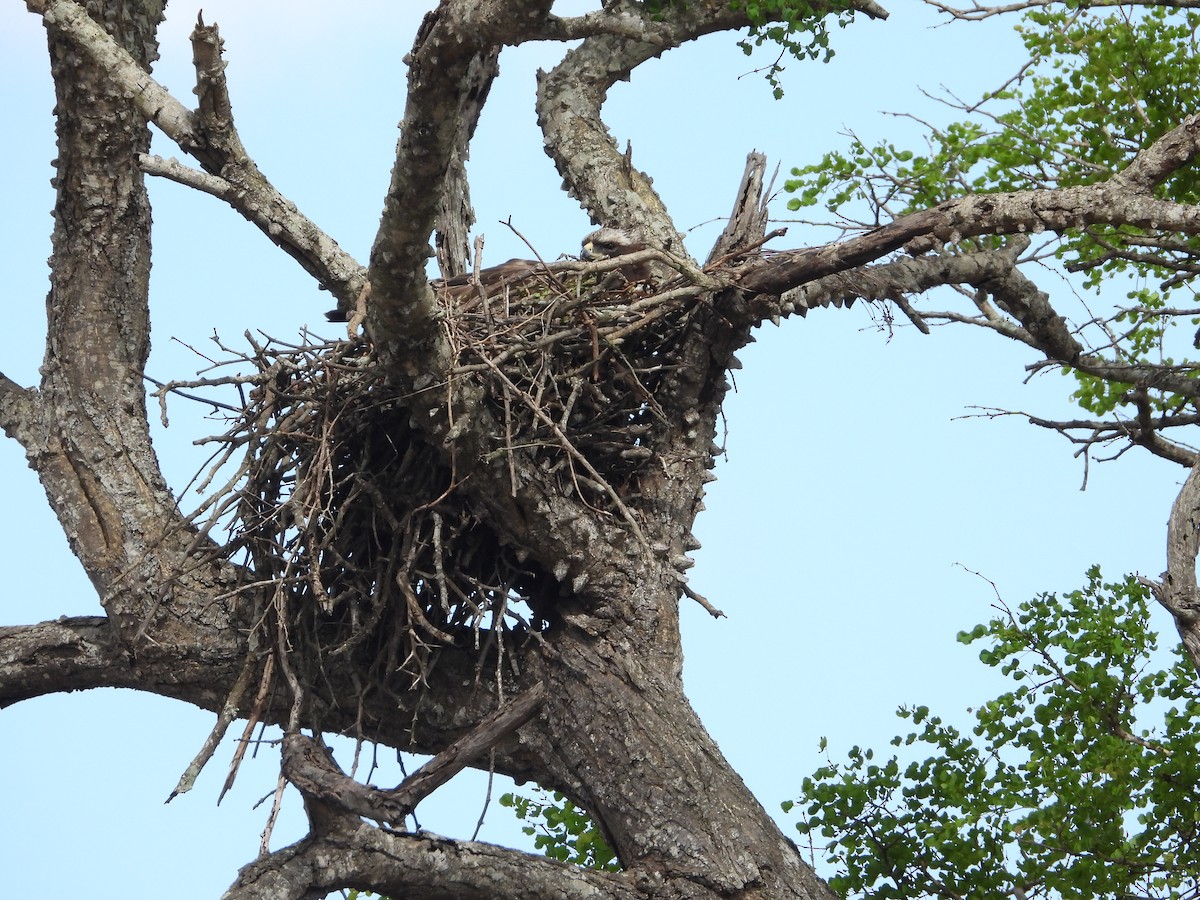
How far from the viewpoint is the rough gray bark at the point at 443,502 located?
4238 mm

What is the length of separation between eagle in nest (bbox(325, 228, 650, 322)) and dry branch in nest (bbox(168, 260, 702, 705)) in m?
0.22

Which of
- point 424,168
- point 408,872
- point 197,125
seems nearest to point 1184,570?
point 408,872

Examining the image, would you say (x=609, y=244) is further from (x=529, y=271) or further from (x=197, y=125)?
(x=197, y=125)

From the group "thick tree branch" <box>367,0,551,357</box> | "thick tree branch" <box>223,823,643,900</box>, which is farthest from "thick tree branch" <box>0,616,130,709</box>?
"thick tree branch" <box>367,0,551,357</box>

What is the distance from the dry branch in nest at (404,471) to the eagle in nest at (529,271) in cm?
22

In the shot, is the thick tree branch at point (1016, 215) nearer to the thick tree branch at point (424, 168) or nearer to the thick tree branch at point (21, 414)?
the thick tree branch at point (424, 168)

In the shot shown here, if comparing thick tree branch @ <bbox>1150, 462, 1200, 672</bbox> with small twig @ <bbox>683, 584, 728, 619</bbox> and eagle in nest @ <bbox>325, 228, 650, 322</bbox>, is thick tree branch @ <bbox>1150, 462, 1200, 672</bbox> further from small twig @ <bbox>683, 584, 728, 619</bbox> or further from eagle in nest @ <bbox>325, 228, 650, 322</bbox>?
eagle in nest @ <bbox>325, 228, 650, 322</bbox>

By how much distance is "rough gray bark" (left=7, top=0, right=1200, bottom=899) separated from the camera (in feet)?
13.9

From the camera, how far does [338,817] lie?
4.08 meters

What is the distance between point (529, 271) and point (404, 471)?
0.98m

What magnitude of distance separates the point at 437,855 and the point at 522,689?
85 cm

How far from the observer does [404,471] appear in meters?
4.80

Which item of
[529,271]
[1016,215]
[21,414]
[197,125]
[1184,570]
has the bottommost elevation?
[1184,570]

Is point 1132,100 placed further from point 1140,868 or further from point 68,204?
point 68,204
